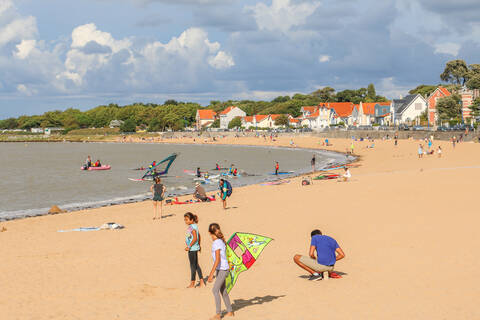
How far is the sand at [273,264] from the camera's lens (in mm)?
8586

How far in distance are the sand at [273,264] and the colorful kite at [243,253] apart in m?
0.95

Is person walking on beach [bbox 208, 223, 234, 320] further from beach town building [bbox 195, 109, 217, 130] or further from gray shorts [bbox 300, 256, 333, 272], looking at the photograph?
beach town building [bbox 195, 109, 217, 130]

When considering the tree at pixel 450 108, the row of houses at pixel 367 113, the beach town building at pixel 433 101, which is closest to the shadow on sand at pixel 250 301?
the row of houses at pixel 367 113

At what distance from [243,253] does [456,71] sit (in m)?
126

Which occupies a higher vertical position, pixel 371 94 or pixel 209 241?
pixel 371 94

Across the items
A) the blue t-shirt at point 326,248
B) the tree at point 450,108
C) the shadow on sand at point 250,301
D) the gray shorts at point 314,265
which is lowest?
the shadow on sand at point 250,301

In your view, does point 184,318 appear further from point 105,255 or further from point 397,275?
point 105,255

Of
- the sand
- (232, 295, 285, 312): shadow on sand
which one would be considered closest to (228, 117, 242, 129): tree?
the sand

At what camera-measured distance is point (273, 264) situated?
451 inches

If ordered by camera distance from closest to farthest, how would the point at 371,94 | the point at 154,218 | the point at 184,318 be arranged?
the point at 184,318
the point at 154,218
the point at 371,94

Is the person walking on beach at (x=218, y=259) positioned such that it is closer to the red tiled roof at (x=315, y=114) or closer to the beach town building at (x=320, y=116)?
the beach town building at (x=320, y=116)

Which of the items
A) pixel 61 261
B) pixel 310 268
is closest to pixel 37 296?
pixel 61 261

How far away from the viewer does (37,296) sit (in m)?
9.68

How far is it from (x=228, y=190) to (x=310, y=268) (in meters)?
10.1
